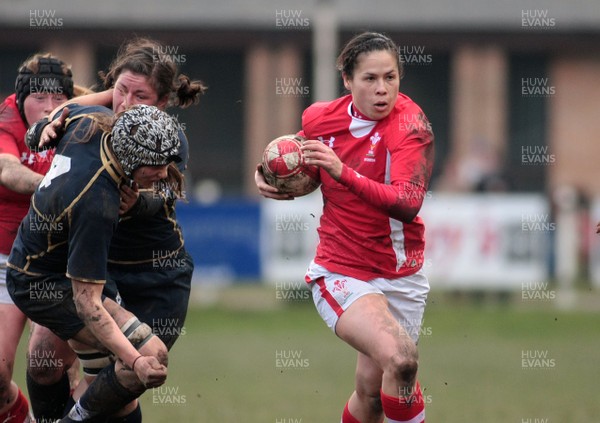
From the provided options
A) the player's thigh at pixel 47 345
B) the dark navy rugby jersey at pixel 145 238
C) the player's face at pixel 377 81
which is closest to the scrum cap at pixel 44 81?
the dark navy rugby jersey at pixel 145 238

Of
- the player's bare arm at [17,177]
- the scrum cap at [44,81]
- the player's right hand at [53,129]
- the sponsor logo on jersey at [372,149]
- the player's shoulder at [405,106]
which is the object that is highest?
the scrum cap at [44,81]

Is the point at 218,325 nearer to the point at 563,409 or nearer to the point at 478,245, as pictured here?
the point at 478,245

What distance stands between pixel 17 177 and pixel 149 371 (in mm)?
1582

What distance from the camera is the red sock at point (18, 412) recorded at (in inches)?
257

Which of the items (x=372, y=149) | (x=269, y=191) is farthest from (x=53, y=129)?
(x=372, y=149)

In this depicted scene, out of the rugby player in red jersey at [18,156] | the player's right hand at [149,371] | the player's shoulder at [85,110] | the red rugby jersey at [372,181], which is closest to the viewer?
the player's right hand at [149,371]

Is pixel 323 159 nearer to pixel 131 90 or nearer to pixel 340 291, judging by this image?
pixel 340 291

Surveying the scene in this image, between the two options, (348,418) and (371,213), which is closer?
(371,213)

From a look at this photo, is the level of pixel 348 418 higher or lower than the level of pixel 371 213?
lower

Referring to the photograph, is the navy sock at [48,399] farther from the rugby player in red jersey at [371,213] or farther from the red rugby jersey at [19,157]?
the rugby player in red jersey at [371,213]

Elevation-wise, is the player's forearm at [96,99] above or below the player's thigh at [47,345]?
above

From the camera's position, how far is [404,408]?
5.77 metres

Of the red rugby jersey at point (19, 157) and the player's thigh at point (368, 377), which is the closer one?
the player's thigh at point (368, 377)

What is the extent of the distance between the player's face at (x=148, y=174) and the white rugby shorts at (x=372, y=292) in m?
1.24
